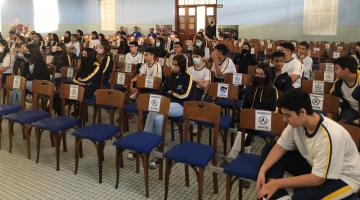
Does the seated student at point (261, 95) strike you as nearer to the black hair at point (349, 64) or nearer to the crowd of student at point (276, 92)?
the crowd of student at point (276, 92)

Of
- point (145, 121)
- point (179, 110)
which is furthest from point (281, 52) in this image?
point (145, 121)

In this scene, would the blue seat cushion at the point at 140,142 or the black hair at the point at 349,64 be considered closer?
the blue seat cushion at the point at 140,142

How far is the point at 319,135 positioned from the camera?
2098mm

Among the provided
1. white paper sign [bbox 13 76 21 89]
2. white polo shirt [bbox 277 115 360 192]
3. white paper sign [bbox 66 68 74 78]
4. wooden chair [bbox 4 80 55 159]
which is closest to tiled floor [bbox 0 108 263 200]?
wooden chair [bbox 4 80 55 159]

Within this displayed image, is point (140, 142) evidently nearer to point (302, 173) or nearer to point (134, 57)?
point (302, 173)

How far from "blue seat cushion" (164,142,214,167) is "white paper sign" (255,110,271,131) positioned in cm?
47

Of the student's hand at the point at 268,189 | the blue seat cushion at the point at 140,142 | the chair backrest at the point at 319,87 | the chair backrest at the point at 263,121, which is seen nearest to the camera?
the student's hand at the point at 268,189

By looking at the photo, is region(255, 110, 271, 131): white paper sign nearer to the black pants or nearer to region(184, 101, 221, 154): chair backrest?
region(184, 101, 221, 154): chair backrest

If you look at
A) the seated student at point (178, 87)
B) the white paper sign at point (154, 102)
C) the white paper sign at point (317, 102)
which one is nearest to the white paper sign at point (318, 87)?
the white paper sign at point (317, 102)

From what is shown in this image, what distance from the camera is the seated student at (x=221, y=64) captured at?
5.70 meters

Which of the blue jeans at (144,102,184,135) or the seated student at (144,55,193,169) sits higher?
the seated student at (144,55,193,169)

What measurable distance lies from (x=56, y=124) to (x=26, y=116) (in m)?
0.56

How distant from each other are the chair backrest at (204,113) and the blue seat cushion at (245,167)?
1.55ft

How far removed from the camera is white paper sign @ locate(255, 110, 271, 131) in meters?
3.13
